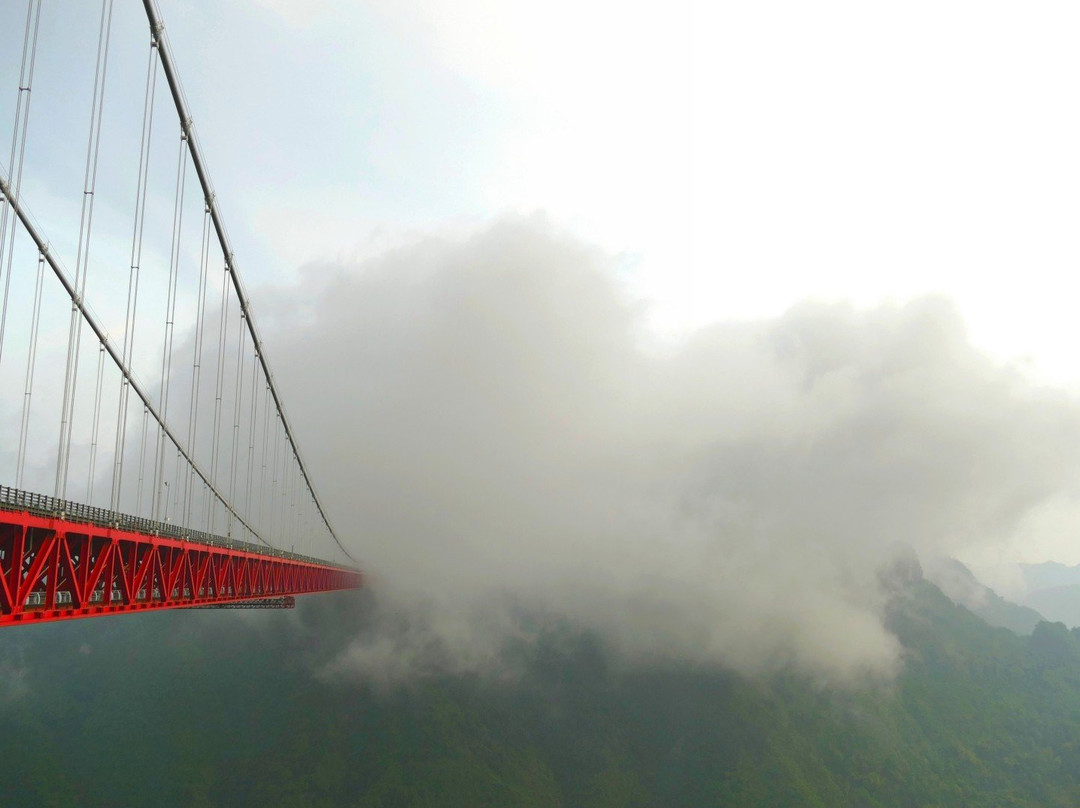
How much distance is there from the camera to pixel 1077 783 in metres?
198

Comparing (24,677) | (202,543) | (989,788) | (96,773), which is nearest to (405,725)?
(96,773)

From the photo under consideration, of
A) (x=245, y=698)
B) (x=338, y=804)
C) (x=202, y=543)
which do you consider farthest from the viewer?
(x=245, y=698)

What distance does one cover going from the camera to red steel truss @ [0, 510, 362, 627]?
2238 cm

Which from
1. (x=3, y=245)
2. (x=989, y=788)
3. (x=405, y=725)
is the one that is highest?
(x=3, y=245)

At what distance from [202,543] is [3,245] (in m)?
18.6

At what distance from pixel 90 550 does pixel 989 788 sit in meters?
244

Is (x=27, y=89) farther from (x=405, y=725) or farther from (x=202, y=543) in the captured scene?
(x=405, y=725)

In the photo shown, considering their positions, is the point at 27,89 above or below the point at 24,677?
above

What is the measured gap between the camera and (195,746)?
571 feet

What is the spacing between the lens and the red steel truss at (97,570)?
22375 millimetres

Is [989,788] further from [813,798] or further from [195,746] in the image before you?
[195,746]

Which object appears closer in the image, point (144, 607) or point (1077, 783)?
point (144, 607)

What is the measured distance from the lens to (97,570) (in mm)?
27391

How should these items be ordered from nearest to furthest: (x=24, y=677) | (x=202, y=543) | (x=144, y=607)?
(x=144, y=607) < (x=202, y=543) < (x=24, y=677)
